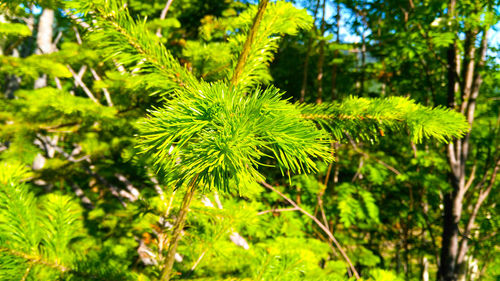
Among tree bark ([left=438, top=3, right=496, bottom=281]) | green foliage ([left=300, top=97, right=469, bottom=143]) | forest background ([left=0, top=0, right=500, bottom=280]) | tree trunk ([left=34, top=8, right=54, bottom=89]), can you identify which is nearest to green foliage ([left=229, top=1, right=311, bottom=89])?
forest background ([left=0, top=0, right=500, bottom=280])

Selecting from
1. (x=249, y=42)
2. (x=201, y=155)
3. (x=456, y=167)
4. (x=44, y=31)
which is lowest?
(x=456, y=167)

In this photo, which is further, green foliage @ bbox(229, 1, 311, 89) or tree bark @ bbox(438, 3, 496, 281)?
tree bark @ bbox(438, 3, 496, 281)

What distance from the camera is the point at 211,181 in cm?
49

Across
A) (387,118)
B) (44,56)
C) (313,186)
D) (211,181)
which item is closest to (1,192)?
(211,181)

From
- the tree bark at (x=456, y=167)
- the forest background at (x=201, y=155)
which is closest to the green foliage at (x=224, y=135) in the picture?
the forest background at (x=201, y=155)

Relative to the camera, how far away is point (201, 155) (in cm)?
50

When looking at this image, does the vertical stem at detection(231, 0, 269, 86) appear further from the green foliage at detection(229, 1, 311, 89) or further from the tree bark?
the tree bark

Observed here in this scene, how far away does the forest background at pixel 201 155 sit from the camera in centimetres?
78

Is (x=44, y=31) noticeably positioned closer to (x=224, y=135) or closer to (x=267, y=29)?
(x=267, y=29)

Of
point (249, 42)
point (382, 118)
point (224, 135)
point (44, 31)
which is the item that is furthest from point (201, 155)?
point (44, 31)

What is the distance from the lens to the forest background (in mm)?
785

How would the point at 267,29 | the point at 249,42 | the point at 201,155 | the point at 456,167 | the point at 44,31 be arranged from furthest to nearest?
the point at 44,31 < the point at 456,167 < the point at 267,29 < the point at 249,42 < the point at 201,155

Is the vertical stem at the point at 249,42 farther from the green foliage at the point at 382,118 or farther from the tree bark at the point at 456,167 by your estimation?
the tree bark at the point at 456,167

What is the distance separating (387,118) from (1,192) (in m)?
1.29
